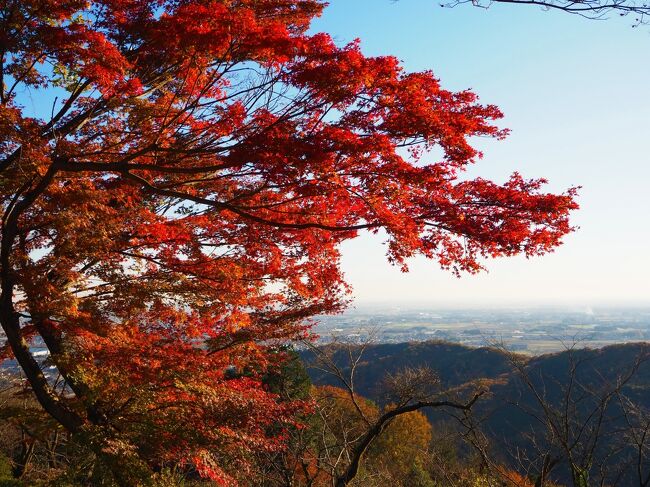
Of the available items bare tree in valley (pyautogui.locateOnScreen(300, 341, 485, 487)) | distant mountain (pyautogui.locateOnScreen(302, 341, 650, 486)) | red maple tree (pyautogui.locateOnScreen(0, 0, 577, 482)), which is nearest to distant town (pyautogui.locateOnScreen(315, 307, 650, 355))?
bare tree in valley (pyautogui.locateOnScreen(300, 341, 485, 487))

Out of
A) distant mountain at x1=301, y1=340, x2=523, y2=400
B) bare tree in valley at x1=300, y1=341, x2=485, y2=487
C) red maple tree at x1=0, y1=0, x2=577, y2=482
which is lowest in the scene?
distant mountain at x1=301, y1=340, x2=523, y2=400

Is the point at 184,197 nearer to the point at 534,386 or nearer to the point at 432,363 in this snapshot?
the point at 534,386

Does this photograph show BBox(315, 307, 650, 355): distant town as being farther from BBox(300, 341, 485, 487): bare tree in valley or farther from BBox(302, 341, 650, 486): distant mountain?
BBox(302, 341, 650, 486): distant mountain

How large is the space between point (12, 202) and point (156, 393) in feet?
11.1

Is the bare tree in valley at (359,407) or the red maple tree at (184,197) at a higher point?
the red maple tree at (184,197)

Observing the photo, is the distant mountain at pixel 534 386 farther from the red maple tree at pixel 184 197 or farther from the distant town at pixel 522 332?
the red maple tree at pixel 184 197

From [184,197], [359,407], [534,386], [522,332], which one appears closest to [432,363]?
[522,332]

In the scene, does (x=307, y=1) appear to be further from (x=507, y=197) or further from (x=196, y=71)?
(x=507, y=197)

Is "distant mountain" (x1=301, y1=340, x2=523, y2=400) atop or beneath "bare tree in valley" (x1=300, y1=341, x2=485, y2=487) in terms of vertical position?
beneath

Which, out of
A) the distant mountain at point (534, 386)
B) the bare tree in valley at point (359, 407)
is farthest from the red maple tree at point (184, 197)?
the distant mountain at point (534, 386)

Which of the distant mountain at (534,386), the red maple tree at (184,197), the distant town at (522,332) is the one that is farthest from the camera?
the distant mountain at (534,386)

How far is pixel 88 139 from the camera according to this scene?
6.04 metres

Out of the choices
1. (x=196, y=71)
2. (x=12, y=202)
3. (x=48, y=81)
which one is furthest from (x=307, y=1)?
(x=12, y=202)

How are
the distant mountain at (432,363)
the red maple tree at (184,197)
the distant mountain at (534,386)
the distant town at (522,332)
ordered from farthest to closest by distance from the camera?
1. the distant mountain at (432,363)
2. the distant mountain at (534,386)
3. the distant town at (522,332)
4. the red maple tree at (184,197)
